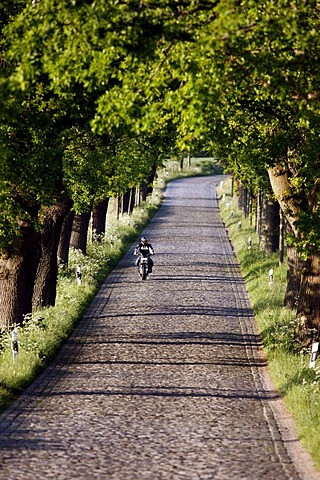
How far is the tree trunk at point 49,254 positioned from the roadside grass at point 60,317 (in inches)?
17.3

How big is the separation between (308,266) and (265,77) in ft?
27.8

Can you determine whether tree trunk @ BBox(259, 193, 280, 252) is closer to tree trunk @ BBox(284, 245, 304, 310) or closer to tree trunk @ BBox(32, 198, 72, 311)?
tree trunk @ BBox(284, 245, 304, 310)

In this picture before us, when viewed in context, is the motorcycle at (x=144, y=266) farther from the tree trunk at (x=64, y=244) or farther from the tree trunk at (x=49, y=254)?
the tree trunk at (x=49, y=254)

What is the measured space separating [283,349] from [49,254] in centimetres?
730

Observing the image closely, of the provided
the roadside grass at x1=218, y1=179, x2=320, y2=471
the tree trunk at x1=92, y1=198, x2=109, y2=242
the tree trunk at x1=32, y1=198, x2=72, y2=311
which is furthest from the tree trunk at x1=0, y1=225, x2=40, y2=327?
the tree trunk at x1=92, y1=198, x2=109, y2=242

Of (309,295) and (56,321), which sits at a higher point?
(309,295)

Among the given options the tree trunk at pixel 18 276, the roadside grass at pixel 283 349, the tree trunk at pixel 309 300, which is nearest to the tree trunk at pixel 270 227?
the roadside grass at pixel 283 349

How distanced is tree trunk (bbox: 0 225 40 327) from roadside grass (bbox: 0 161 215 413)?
346 millimetres

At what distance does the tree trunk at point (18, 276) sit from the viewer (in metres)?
21.8

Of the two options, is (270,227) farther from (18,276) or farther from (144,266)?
(18,276)

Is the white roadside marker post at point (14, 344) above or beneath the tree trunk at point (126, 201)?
above

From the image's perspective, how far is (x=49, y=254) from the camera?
25.8 m

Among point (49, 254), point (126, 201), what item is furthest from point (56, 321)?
point (126, 201)

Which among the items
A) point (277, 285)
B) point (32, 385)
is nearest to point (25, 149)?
point (32, 385)
